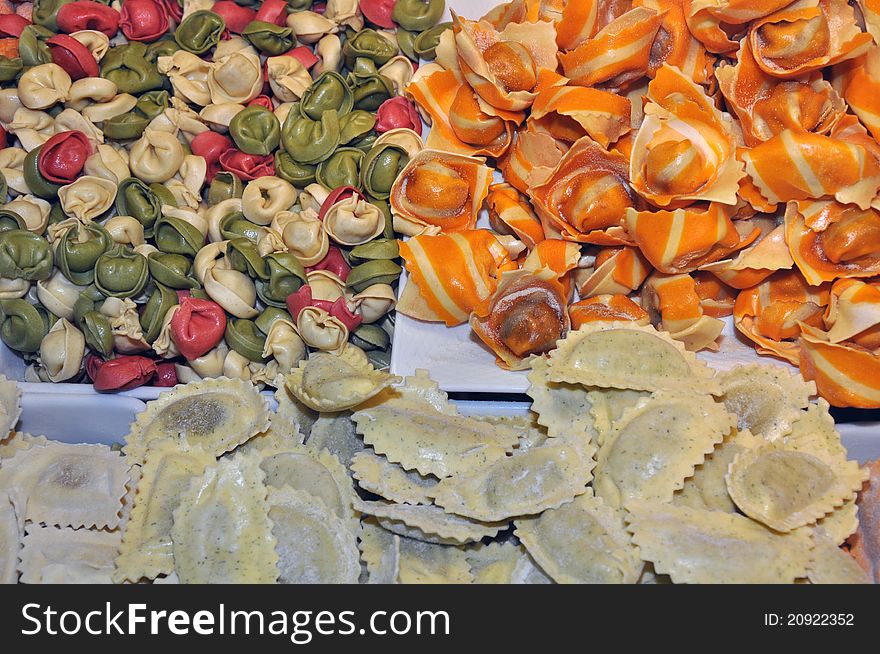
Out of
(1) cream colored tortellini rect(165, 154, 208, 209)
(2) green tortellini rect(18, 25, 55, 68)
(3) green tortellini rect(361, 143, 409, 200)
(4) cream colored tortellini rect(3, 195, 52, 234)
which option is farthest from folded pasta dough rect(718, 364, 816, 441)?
(2) green tortellini rect(18, 25, 55, 68)

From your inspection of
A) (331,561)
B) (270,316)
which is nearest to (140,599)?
(331,561)

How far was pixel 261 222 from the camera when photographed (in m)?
2.11

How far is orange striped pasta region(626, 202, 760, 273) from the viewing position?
1758 mm

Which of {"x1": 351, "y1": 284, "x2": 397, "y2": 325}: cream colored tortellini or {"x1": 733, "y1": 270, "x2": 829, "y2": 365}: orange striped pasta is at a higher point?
{"x1": 733, "y1": 270, "x2": 829, "y2": 365}: orange striped pasta

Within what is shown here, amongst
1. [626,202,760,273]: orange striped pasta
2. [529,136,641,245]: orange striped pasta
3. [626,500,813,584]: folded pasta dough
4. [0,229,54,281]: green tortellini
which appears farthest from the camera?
[0,229,54,281]: green tortellini

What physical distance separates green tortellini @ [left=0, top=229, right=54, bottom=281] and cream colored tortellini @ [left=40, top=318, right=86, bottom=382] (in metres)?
0.15

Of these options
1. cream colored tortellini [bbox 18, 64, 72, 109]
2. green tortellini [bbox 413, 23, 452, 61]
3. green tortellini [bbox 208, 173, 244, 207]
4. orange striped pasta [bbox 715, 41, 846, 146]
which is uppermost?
orange striped pasta [bbox 715, 41, 846, 146]

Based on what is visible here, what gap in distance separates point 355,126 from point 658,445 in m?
1.20

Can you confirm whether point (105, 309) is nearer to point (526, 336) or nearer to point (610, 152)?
point (526, 336)

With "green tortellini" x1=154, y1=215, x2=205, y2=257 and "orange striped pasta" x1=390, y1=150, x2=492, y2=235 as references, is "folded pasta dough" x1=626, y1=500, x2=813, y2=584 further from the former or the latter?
"green tortellini" x1=154, y1=215, x2=205, y2=257

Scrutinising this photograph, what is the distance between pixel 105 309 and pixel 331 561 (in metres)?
0.90

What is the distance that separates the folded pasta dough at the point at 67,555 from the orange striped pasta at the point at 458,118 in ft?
3.99

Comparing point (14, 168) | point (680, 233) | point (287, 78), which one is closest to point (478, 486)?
point (680, 233)

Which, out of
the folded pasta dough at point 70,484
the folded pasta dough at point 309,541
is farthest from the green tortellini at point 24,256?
the folded pasta dough at point 309,541
